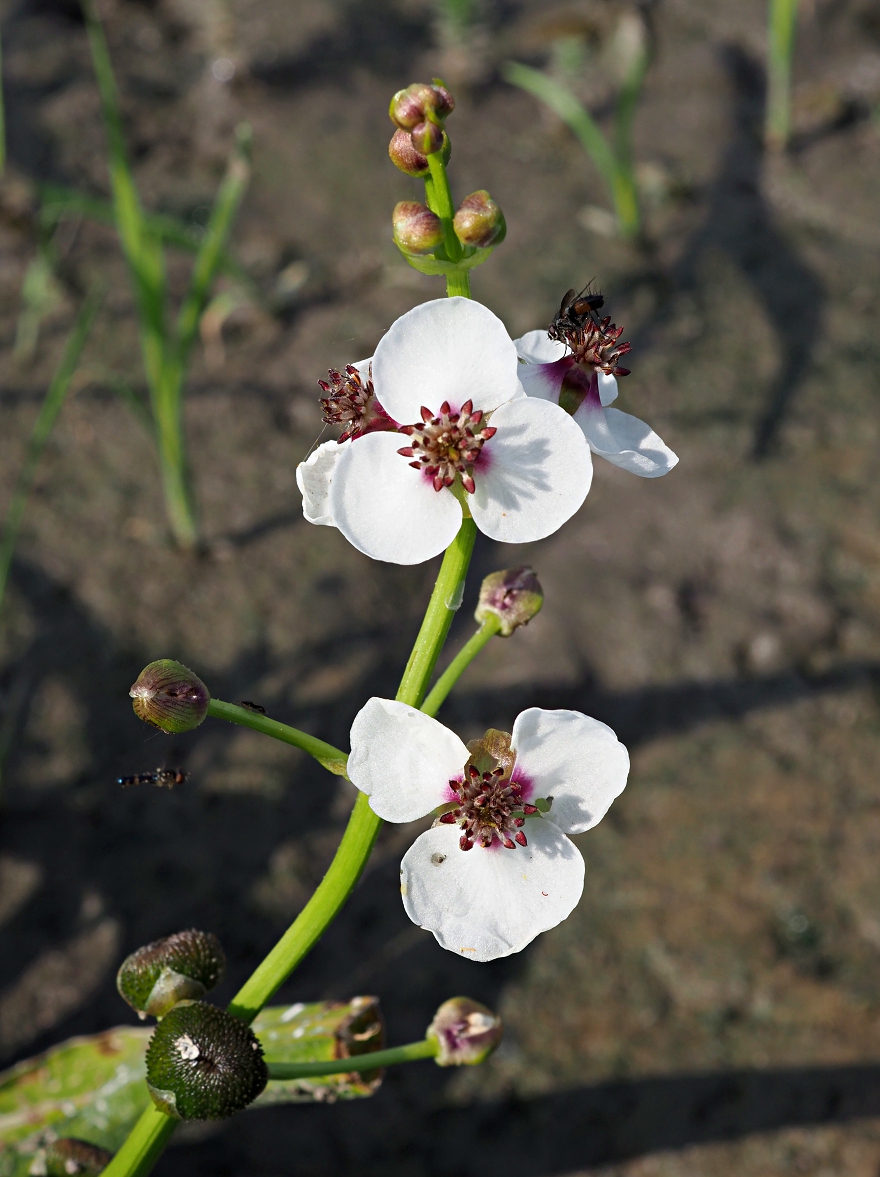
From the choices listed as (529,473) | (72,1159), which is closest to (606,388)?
(529,473)

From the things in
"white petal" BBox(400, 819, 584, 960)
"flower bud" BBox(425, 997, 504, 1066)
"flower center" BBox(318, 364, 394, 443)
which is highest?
"flower center" BBox(318, 364, 394, 443)

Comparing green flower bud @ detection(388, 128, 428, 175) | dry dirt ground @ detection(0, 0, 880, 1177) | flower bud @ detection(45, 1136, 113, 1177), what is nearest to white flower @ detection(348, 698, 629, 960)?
green flower bud @ detection(388, 128, 428, 175)

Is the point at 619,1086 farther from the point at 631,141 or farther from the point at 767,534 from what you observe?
the point at 631,141

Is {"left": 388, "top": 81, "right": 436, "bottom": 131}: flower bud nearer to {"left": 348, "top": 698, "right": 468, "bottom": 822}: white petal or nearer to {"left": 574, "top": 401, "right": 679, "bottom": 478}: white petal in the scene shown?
{"left": 574, "top": 401, "right": 679, "bottom": 478}: white petal

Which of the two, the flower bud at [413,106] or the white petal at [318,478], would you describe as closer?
the flower bud at [413,106]

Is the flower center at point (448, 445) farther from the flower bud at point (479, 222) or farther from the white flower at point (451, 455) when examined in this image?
the flower bud at point (479, 222)

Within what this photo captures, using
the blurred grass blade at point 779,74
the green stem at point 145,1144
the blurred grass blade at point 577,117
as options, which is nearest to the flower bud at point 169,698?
the green stem at point 145,1144

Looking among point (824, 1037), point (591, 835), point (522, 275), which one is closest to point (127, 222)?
point (522, 275)
